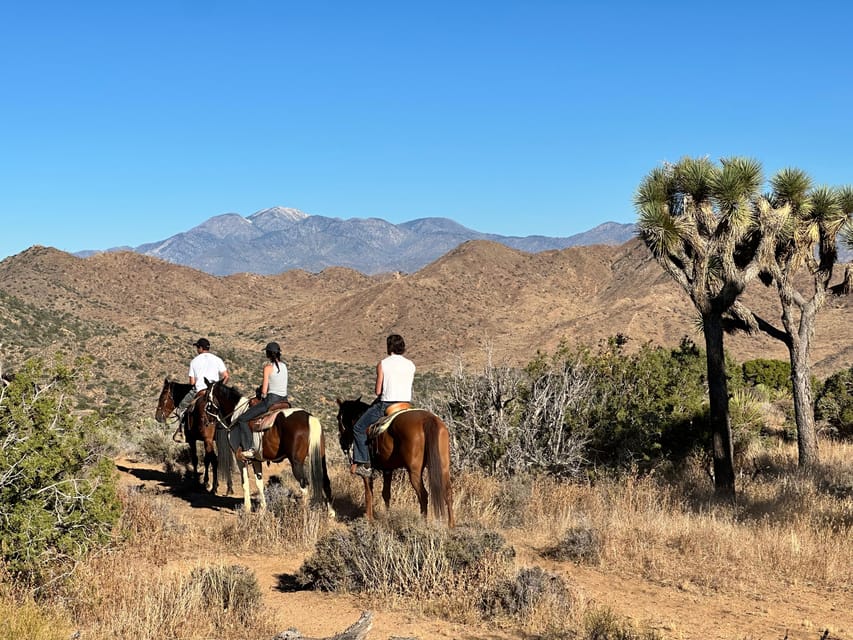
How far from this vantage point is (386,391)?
31.6 ft

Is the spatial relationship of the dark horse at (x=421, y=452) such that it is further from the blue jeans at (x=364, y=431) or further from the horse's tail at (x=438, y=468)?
the blue jeans at (x=364, y=431)

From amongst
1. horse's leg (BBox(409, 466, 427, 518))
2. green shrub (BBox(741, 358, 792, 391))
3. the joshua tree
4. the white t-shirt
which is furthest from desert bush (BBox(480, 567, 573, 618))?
green shrub (BBox(741, 358, 792, 391))

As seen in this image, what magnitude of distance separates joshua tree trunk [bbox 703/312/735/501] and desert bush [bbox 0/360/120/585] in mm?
9496

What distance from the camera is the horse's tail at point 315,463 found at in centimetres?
1064

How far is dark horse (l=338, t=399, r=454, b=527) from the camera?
356 inches

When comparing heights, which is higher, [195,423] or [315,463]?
[195,423]

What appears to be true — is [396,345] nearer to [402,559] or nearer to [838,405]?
[402,559]

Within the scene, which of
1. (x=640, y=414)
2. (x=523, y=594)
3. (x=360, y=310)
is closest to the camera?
(x=523, y=594)

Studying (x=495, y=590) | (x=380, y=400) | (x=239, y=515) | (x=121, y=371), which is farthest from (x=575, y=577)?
(x=121, y=371)

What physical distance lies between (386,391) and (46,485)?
4.06 metres

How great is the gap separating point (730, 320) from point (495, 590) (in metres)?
11.5

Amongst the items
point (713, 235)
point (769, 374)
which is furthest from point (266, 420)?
point (769, 374)

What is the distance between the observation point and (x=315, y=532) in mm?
9602

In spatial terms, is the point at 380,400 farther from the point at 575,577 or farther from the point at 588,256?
the point at 588,256
